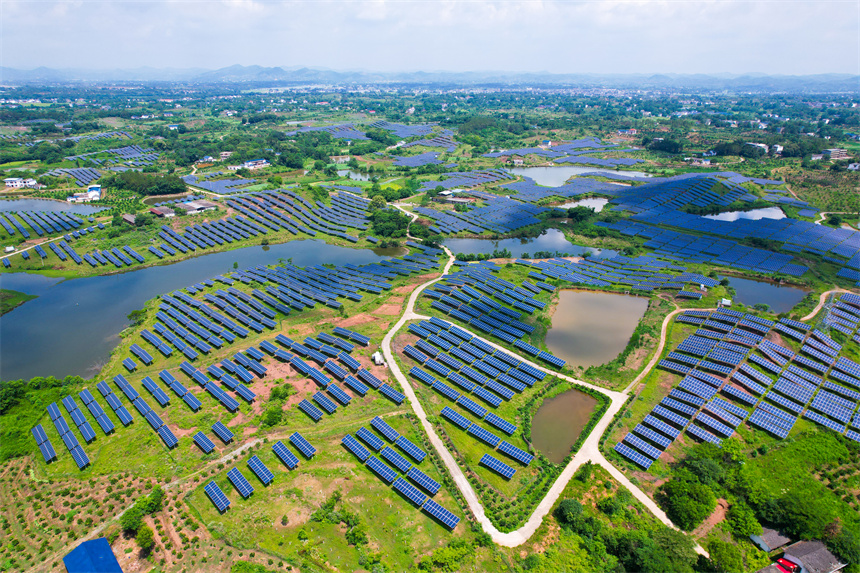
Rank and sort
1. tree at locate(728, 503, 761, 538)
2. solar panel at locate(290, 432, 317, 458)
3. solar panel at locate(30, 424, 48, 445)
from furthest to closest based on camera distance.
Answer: solar panel at locate(30, 424, 48, 445), solar panel at locate(290, 432, 317, 458), tree at locate(728, 503, 761, 538)

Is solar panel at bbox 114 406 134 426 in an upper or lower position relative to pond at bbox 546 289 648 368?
lower

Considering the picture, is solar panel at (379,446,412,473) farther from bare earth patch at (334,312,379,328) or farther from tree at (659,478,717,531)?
bare earth patch at (334,312,379,328)

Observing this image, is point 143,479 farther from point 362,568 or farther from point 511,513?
point 511,513

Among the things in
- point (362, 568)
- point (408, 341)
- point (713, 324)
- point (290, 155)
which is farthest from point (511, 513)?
point (290, 155)

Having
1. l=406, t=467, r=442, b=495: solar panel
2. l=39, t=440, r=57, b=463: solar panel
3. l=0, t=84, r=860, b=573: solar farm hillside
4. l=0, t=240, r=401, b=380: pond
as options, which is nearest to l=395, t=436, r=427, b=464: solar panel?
l=0, t=84, r=860, b=573: solar farm hillside

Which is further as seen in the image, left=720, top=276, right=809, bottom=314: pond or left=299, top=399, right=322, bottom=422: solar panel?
left=720, top=276, right=809, bottom=314: pond
